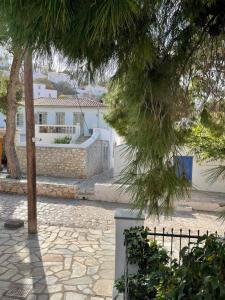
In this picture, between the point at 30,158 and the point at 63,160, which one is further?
the point at 63,160

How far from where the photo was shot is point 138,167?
2.10 m

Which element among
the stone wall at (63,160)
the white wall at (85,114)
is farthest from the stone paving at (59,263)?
the white wall at (85,114)

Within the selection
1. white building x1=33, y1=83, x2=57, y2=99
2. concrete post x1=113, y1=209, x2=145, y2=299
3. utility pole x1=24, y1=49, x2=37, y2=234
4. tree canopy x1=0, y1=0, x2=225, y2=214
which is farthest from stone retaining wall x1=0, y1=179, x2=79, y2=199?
white building x1=33, y1=83, x2=57, y2=99

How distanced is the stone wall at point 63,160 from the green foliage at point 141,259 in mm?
10808

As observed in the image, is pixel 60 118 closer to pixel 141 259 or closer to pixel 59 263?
pixel 59 263

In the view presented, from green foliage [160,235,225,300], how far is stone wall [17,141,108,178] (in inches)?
479

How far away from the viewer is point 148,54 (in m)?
1.70

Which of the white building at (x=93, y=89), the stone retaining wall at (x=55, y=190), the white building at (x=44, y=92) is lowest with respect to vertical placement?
the stone retaining wall at (x=55, y=190)

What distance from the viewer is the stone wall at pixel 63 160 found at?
1466 centimetres

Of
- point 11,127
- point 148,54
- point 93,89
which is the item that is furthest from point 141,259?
point 11,127

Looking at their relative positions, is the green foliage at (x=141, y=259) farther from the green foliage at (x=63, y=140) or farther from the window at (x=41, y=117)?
the window at (x=41, y=117)

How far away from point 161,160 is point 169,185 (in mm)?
176

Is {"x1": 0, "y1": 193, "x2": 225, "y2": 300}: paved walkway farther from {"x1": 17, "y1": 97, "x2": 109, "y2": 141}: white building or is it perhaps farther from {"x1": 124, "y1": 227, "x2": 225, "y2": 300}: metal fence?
{"x1": 17, "y1": 97, "x2": 109, "y2": 141}: white building

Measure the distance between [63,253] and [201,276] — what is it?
12.8 ft
